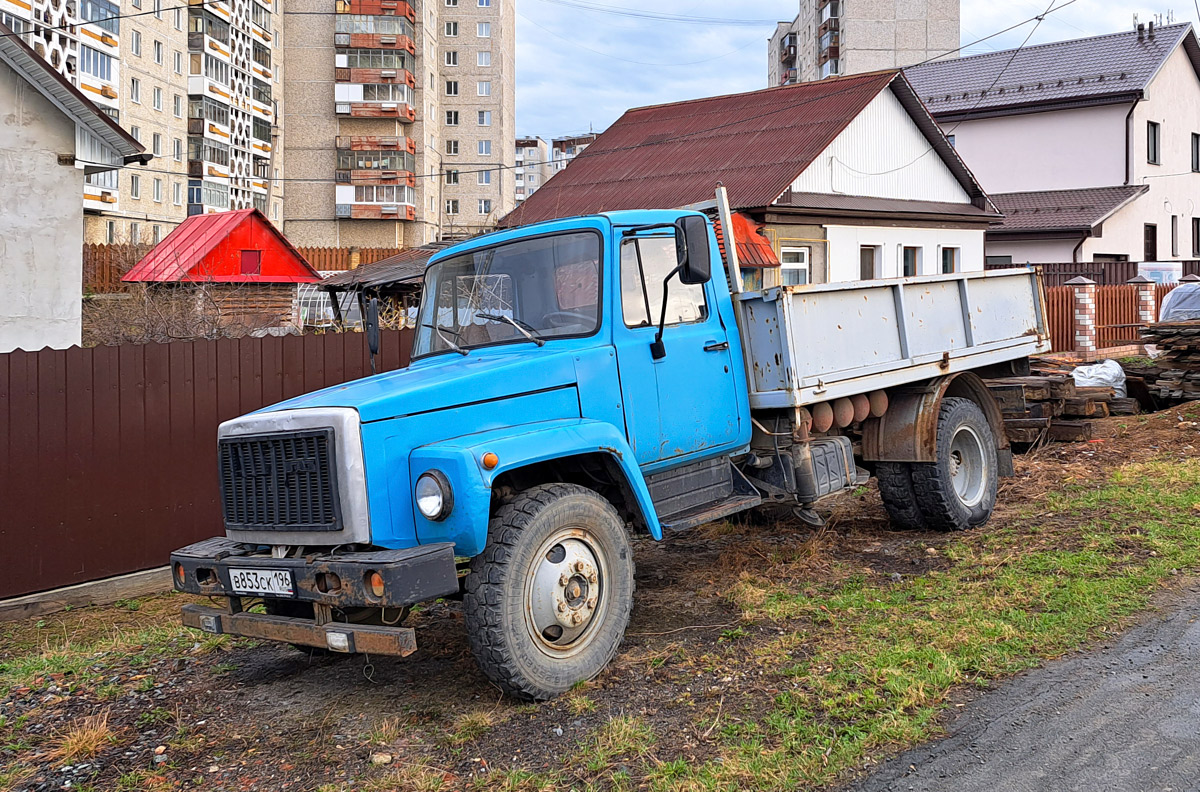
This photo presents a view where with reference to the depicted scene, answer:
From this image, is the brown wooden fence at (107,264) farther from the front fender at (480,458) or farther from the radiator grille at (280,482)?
the front fender at (480,458)

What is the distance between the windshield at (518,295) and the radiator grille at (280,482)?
4.57 ft

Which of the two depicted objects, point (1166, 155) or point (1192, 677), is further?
point (1166, 155)

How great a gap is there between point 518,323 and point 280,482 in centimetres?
160

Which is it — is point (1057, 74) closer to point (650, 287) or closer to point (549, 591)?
point (650, 287)

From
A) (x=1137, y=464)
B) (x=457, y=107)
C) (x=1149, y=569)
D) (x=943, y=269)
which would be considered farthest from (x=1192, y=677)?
(x=457, y=107)

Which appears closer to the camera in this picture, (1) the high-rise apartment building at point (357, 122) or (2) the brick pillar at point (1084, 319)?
(2) the brick pillar at point (1084, 319)

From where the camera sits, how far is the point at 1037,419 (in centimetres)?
1192

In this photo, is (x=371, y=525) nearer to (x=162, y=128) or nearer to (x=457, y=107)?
(x=162, y=128)

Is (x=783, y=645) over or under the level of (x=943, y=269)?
under

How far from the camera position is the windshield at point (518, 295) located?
573 cm

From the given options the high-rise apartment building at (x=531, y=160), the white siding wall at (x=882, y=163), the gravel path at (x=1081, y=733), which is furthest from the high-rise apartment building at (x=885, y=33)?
the high-rise apartment building at (x=531, y=160)

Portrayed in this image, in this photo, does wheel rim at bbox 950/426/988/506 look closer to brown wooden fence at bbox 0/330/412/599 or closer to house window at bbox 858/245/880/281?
brown wooden fence at bbox 0/330/412/599

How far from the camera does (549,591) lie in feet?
16.2

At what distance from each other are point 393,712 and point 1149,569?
4.73 metres
